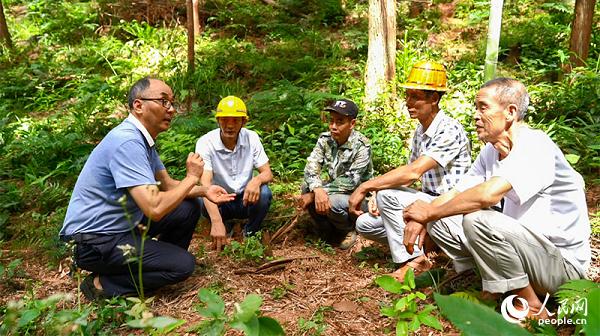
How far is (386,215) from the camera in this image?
11.9 feet

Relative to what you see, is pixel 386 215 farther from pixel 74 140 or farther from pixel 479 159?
pixel 74 140

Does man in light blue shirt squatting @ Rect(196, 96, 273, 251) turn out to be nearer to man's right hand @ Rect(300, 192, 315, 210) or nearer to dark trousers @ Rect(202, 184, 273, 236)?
dark trousers @ Rect(202, 184, 273, 236)

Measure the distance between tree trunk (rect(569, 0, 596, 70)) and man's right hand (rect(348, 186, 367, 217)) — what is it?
4511 millimetres

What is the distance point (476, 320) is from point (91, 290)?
289 cm

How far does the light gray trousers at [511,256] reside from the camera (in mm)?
2682

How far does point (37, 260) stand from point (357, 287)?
2765mm

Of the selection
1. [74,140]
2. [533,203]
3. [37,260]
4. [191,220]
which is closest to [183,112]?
[74,140]

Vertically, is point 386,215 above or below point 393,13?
below

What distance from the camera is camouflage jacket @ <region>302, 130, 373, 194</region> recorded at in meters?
4.31

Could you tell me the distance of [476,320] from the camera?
1198mm

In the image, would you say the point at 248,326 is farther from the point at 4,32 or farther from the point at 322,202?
the point at 4,32

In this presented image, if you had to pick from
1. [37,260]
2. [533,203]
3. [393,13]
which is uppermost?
[393,13]

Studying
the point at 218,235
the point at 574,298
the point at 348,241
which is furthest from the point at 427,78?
the point at 218,235

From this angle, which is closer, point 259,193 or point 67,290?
point 67,290
